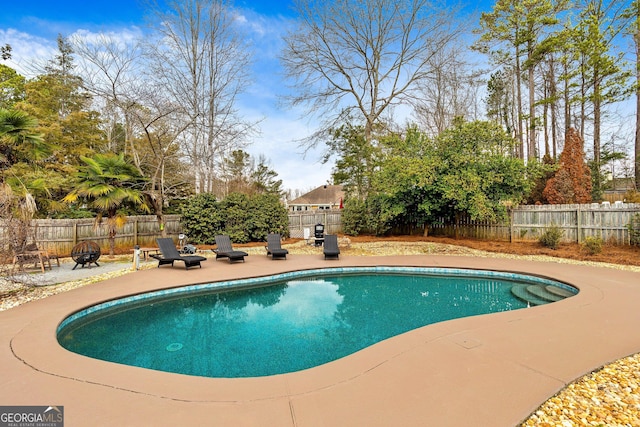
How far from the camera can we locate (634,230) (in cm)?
1040

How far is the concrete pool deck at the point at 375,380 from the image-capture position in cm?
250

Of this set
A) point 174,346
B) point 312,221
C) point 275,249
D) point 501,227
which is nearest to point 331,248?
point 275,249

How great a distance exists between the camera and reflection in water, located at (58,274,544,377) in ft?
14.0

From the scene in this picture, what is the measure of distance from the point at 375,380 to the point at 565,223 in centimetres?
1305

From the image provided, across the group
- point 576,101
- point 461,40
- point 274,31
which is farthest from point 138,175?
point 576,101

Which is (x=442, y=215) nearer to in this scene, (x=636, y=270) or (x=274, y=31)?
(x=636, y=270)

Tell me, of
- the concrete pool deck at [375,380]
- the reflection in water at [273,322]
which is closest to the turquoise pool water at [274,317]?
the reflection in water at [273,322]

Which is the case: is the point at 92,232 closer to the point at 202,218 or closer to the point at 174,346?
the point at 202,218

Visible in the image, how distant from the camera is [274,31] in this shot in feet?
58.2

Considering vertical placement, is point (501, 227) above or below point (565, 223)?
below

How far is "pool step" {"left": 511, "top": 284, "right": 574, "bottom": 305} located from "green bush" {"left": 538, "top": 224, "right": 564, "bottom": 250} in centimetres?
518

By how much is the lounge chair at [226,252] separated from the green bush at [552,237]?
11177mm

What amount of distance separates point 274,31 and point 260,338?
58.9ft

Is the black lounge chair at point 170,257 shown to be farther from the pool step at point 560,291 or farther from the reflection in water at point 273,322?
the pool step at point 560,291
